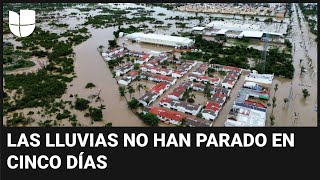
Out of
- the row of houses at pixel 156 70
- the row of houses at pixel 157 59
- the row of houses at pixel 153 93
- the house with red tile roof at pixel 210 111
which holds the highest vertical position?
the row of houses at pixel 157 59

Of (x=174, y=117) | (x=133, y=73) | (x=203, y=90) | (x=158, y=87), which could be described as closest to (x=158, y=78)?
(x=158, y=87)

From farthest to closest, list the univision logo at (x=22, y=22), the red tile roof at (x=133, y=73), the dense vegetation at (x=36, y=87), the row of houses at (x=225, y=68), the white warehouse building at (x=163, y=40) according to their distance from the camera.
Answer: the white warehouse building at (x=163, y=40)
the row of houses at (x=225, y=68)
the red tile roof at (x=133, y=73)
the dense vegetation at (x=36, y=87)
the univision logo at (x=22, y=22)

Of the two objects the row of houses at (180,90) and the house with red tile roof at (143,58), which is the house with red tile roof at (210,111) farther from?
the house with red tile roof at (143,58)

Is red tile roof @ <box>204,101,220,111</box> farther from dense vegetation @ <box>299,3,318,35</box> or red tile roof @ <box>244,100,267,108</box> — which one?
dense vegetation @ <box>299,3,318,35</box>

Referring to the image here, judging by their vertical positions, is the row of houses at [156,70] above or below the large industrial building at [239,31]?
below

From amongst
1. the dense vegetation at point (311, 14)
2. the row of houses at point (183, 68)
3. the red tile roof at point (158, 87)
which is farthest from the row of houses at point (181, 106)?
the dense vegetation at point (311, 14)

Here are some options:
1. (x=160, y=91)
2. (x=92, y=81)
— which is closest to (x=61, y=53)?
(x=92, y=81)

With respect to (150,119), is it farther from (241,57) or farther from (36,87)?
(241,57)

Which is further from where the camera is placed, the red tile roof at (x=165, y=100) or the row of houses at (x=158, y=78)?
the row of houses at (x=158, y=78)
